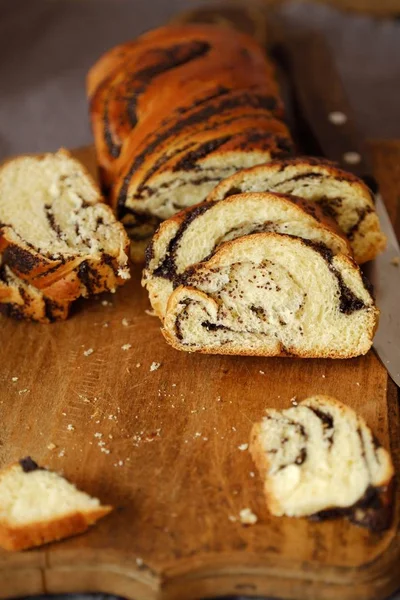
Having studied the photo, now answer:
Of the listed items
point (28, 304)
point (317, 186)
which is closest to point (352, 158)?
point (317, 186)

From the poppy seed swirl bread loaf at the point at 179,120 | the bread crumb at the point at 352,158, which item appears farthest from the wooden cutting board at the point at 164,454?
the bread crumb at the point at 352,158

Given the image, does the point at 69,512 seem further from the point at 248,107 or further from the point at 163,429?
the point at 248,107

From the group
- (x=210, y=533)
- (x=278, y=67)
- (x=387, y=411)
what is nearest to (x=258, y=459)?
(x=210, y=533)

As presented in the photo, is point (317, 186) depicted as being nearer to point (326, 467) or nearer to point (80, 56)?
point (326, 467)

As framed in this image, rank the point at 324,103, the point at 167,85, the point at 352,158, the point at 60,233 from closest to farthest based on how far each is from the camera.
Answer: the point at 60,233
the point at 167,85
the point at 352,158
the point at 324,103

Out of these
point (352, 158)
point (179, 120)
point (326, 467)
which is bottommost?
point (352, 158)

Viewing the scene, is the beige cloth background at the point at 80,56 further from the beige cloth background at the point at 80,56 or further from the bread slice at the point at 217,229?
the bread slice at the point at 217,229
